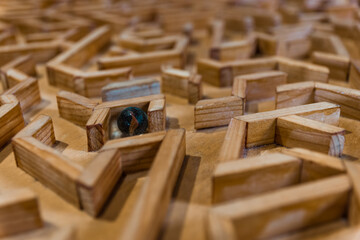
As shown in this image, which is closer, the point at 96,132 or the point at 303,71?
the point at 96,132

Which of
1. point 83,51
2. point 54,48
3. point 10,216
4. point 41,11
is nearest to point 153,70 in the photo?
point 83,51

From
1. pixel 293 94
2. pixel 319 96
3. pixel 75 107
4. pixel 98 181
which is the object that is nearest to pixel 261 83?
pixel 293 94

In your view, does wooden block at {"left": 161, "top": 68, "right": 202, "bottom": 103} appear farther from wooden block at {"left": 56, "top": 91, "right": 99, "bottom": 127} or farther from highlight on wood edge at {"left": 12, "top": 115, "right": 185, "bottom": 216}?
highlight on wood edge at {"left": 12, "top": 115, "right": 185, "bottom": 216}

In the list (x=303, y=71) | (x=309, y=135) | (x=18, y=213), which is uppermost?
(x=303, y=71)

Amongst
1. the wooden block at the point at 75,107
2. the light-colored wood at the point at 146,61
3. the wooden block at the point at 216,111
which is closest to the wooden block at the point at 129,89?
the wooden block at the point at 75,107

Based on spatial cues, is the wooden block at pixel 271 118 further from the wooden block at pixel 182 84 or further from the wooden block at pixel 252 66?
the wooden block at pixel 252 66

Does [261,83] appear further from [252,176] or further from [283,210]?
Result: [283,210]

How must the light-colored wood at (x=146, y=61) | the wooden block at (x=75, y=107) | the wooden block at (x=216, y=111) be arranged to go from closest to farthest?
the wooden block at (x=216, y=111) → the wooden block at (x=75, y=107) → the light-colored wood at (x=146, y=61)

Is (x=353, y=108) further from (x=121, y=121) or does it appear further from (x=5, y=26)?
(x=5, y=26)
